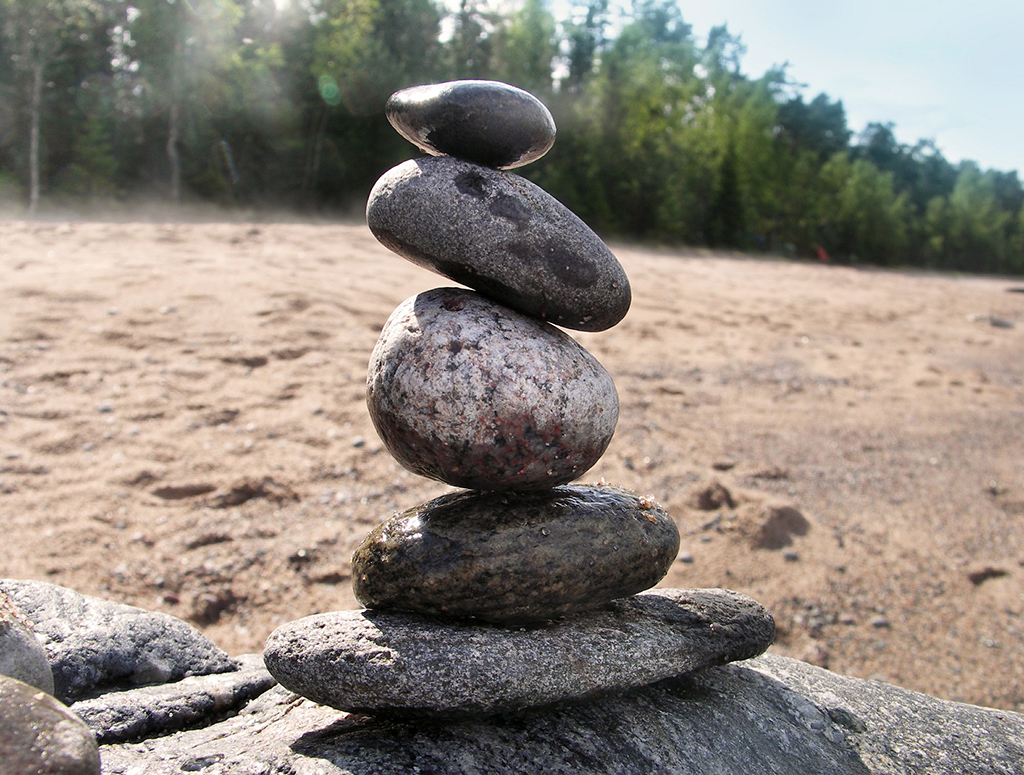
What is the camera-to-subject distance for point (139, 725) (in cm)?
311

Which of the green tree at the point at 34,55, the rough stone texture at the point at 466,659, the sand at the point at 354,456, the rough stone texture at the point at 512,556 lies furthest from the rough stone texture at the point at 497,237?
the green tree at the point at 34,55

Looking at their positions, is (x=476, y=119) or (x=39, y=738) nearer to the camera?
(x=39, y=738)

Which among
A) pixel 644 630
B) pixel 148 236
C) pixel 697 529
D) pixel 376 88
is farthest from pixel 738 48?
pixel 644 630

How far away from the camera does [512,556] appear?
2.96 metres

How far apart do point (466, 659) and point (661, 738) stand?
868 millimetres

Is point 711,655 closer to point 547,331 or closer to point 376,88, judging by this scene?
point 547,331

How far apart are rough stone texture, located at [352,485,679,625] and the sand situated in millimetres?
2577

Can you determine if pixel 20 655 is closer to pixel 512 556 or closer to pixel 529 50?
pixel 512 556

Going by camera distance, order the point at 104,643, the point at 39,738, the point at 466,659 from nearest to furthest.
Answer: the point at 39,738, the point at 466,659, the point at 104,643

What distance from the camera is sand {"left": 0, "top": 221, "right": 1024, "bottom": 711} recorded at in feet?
18.5

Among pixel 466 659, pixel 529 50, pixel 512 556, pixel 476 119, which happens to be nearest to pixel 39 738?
pixel 466 659

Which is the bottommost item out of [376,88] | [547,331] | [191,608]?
[191,608]

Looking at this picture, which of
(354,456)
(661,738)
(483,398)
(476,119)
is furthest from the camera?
(354,456)

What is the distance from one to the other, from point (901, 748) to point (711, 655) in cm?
90
